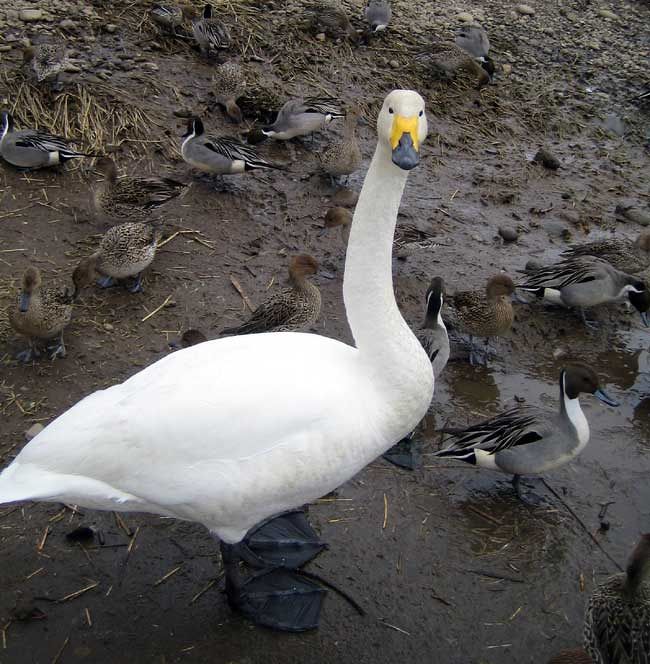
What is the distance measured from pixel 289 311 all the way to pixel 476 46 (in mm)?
6532

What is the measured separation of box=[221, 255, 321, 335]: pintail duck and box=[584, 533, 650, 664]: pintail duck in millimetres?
2879

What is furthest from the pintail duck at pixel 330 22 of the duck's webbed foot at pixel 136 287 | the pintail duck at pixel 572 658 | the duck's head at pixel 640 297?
the pintail duck at pixel 572 658

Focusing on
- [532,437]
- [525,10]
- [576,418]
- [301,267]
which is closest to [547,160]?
[301,267]

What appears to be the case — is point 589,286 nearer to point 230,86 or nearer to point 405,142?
point 405,142

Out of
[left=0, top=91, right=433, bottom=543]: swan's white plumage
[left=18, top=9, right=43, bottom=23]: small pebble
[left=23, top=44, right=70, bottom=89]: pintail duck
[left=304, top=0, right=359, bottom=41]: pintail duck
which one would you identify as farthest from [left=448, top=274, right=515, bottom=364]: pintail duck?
[left=18, top=9, right=43, bottom=23]: small pebble

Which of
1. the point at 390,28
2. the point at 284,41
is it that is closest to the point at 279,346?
the point at 284,41

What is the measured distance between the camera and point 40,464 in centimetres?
325

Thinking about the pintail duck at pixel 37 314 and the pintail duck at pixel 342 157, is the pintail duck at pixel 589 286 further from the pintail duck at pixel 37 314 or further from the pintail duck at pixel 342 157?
the pintail duck at pixel 37 314

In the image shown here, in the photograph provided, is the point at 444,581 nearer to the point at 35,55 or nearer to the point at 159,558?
the point at 159,558

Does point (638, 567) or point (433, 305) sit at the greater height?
point (638, 567)

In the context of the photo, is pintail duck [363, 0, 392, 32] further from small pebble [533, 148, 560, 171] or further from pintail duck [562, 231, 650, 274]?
pintail duck [562, 231, 650, 274]

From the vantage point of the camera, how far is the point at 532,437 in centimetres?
442

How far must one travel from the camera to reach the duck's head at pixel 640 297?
19.7ft

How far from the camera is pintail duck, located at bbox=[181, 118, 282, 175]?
6.95 meters
